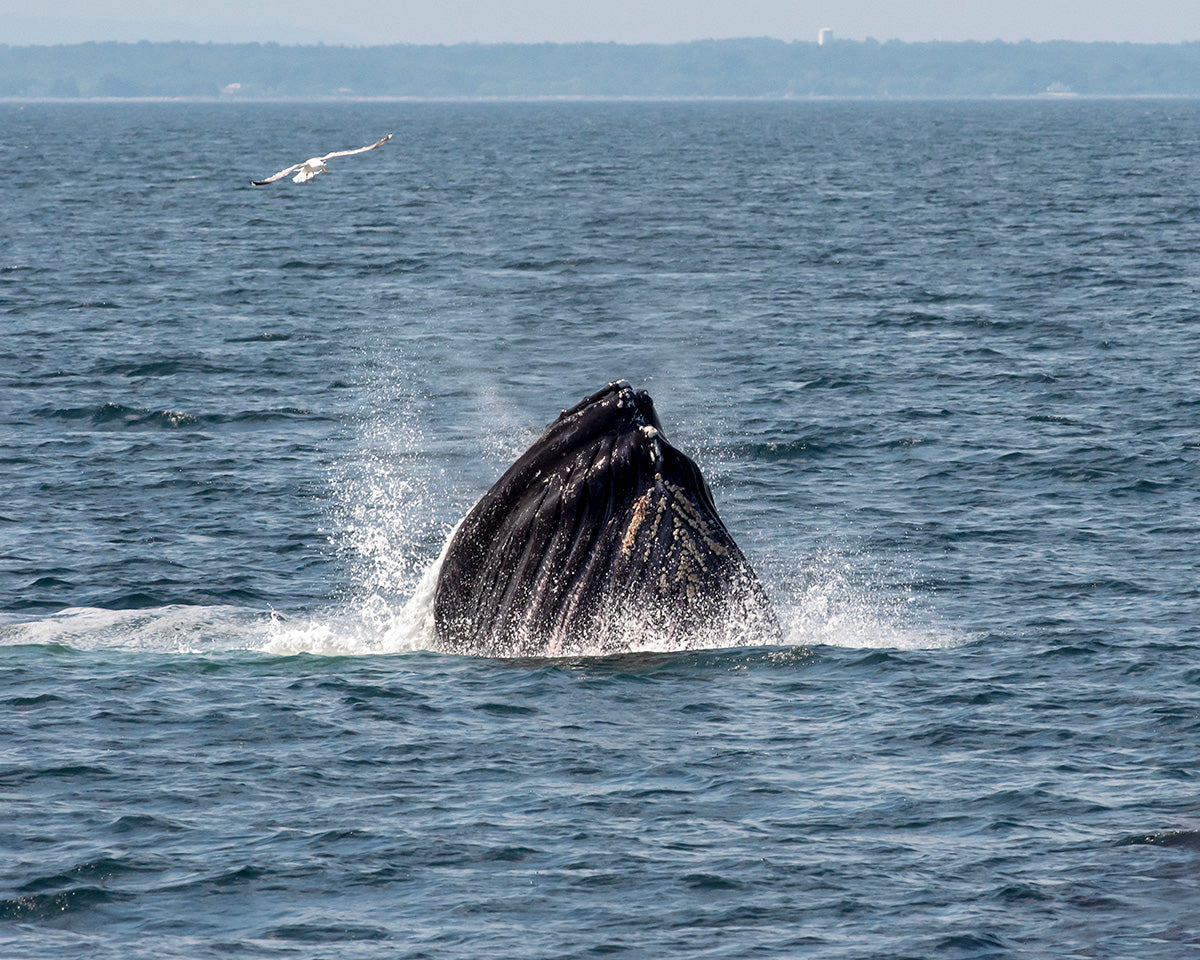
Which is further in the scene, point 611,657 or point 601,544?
point 611,657

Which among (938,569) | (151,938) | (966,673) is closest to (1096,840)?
(966,673)

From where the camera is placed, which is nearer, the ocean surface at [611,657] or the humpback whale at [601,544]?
the ocean surface at [611,657]

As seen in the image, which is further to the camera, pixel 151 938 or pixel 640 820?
pixel 640 820

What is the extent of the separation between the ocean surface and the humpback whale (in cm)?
83

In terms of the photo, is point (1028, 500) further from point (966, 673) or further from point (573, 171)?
point (573, 171)

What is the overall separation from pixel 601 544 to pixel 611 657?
164cm

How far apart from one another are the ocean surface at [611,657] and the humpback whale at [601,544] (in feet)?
2.73

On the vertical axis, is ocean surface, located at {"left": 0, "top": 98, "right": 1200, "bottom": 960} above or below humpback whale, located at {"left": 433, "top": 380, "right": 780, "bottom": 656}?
below

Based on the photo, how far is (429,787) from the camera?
58.1 feet

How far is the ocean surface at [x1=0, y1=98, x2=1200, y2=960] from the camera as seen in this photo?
15188mm

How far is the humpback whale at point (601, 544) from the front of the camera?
60.7 feet

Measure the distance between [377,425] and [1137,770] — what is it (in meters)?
22.9

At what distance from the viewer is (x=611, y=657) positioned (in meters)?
19.6

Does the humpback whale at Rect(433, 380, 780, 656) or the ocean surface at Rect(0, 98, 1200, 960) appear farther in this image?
the humpback whale at Rect(433, 380, 780, 656)
